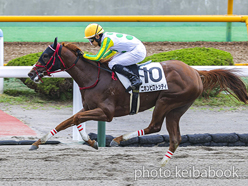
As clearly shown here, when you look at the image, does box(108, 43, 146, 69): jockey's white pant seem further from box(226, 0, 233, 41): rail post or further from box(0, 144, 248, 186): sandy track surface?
box(226, 0, 233, 41): rail post

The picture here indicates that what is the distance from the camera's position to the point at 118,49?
166 inches

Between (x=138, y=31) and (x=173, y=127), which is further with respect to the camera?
(x=138, y=31)

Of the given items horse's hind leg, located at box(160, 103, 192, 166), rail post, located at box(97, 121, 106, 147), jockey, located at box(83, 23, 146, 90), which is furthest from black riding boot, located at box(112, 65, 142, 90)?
rail post, located at box(97, 121, 106, 147)

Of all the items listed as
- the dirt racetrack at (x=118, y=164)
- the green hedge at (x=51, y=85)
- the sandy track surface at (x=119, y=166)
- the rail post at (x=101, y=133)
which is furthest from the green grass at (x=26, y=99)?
the sandy track surface at (x=119, y=166)

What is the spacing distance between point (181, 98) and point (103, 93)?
86cm

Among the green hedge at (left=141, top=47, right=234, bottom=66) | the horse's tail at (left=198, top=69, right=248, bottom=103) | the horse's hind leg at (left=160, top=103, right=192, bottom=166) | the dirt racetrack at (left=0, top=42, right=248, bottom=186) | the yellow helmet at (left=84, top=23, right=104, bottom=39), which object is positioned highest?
the yellow helmet at (left=84, top=23, right=104, bottom=39)

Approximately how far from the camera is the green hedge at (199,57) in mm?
7457

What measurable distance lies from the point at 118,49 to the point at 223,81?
133 cm

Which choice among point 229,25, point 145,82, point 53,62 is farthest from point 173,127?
point 229,25

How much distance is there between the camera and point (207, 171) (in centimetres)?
401

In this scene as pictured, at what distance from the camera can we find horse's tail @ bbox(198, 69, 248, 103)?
4.56m

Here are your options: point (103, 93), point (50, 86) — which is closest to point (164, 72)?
point (103, 93)

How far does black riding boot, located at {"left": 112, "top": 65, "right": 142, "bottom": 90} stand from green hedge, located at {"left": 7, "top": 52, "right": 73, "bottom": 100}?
3.25 metres

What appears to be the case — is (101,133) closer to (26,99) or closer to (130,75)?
(130,75)
